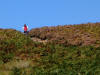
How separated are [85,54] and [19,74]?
5528 millimetres

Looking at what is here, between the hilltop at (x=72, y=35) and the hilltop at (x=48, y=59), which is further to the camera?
the hilltop at (x=72, y=35)

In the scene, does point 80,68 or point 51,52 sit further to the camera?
point 51,52

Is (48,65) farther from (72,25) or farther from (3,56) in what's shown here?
(72,25)

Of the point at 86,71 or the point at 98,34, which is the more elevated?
the point at 98,34

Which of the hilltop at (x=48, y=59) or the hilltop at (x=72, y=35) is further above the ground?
the hilltop at (x=72, y=35)

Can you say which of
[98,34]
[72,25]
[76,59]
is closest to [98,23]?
[72,25]

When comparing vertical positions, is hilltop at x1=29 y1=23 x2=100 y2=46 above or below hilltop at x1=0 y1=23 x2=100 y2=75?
above

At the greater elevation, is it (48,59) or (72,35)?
(72,35)

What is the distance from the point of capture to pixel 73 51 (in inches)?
730

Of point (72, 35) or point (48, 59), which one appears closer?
point (48, 59)

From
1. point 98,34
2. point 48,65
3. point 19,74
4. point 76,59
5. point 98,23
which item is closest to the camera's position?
point 19,74

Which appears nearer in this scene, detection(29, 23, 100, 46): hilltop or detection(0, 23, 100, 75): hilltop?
detection(0, 23, 100, 75): hilltop

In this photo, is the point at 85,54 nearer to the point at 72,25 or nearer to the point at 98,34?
the point at 98,34

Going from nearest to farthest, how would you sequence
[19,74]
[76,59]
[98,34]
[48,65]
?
[19,74] → [48,65] → [76,59] → [98,34]
